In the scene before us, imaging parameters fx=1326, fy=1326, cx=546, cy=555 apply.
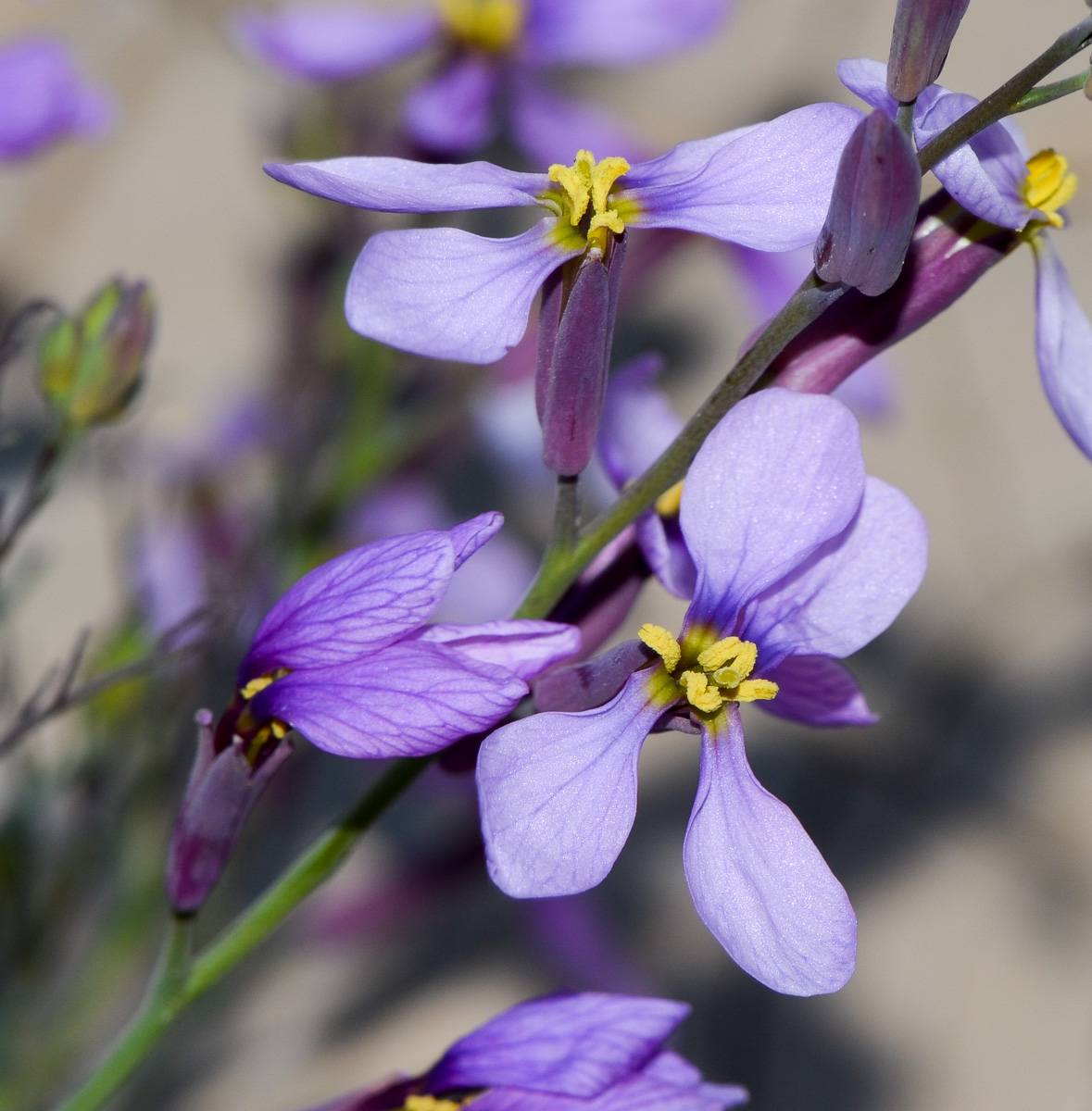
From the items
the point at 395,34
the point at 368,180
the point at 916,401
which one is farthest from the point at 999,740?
the point at 368,180

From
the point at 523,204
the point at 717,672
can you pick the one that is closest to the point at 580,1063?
the point at 717,672

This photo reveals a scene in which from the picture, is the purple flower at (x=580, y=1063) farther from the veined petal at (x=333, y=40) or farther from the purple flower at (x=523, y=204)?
the veined petal at (x=333, y=40)

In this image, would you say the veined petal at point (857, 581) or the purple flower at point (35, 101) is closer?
the veined petal at point (857, 581)

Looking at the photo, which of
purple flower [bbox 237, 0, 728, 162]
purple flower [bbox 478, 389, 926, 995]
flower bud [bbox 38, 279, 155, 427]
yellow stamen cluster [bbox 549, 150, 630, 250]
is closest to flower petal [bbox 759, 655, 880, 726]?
purple flower [bbox 478, 389, 926, 995]

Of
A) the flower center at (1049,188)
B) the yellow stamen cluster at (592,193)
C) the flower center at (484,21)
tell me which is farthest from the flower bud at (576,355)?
the flower center at (484,21)

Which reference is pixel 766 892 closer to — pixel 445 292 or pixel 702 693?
pixel 702 693

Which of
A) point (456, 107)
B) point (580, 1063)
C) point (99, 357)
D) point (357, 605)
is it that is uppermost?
point (456, 107)

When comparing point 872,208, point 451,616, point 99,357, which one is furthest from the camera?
point 451,616
